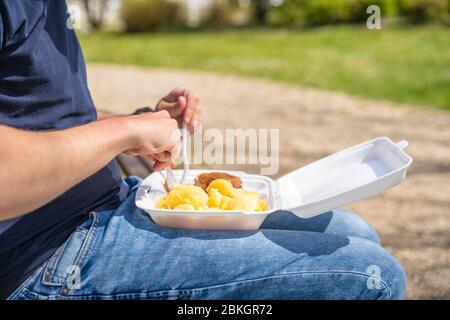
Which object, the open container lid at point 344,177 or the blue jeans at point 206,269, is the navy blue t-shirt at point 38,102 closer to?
the blue jeans at point 206,269

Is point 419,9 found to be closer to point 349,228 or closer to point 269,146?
point 269,146

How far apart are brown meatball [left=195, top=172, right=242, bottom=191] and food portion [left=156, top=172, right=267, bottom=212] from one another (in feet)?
0.27

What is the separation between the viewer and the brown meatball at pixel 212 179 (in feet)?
5.24

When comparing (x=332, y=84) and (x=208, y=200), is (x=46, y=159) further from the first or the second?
(x=332, y=84)

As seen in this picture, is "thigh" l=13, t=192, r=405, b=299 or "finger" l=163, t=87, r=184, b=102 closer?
"thigh" l=13, t=192, r=405, b=299

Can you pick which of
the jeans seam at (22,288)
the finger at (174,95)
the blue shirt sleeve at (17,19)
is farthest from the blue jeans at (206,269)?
the finger at (174,95)

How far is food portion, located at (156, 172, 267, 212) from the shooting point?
140cm

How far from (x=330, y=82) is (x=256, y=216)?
6.24 meters

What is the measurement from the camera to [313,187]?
1.59 m

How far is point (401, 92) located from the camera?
22.0ft

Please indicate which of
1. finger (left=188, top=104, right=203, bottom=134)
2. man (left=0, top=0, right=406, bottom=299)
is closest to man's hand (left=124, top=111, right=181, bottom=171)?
man (left=0, top=0, right=406, bottom=299)

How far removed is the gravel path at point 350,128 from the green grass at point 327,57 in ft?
1.46

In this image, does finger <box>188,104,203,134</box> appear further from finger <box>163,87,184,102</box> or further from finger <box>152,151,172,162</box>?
finger <box>152,151,172,162</box>

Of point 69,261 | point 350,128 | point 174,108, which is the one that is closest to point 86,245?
point 69,261
